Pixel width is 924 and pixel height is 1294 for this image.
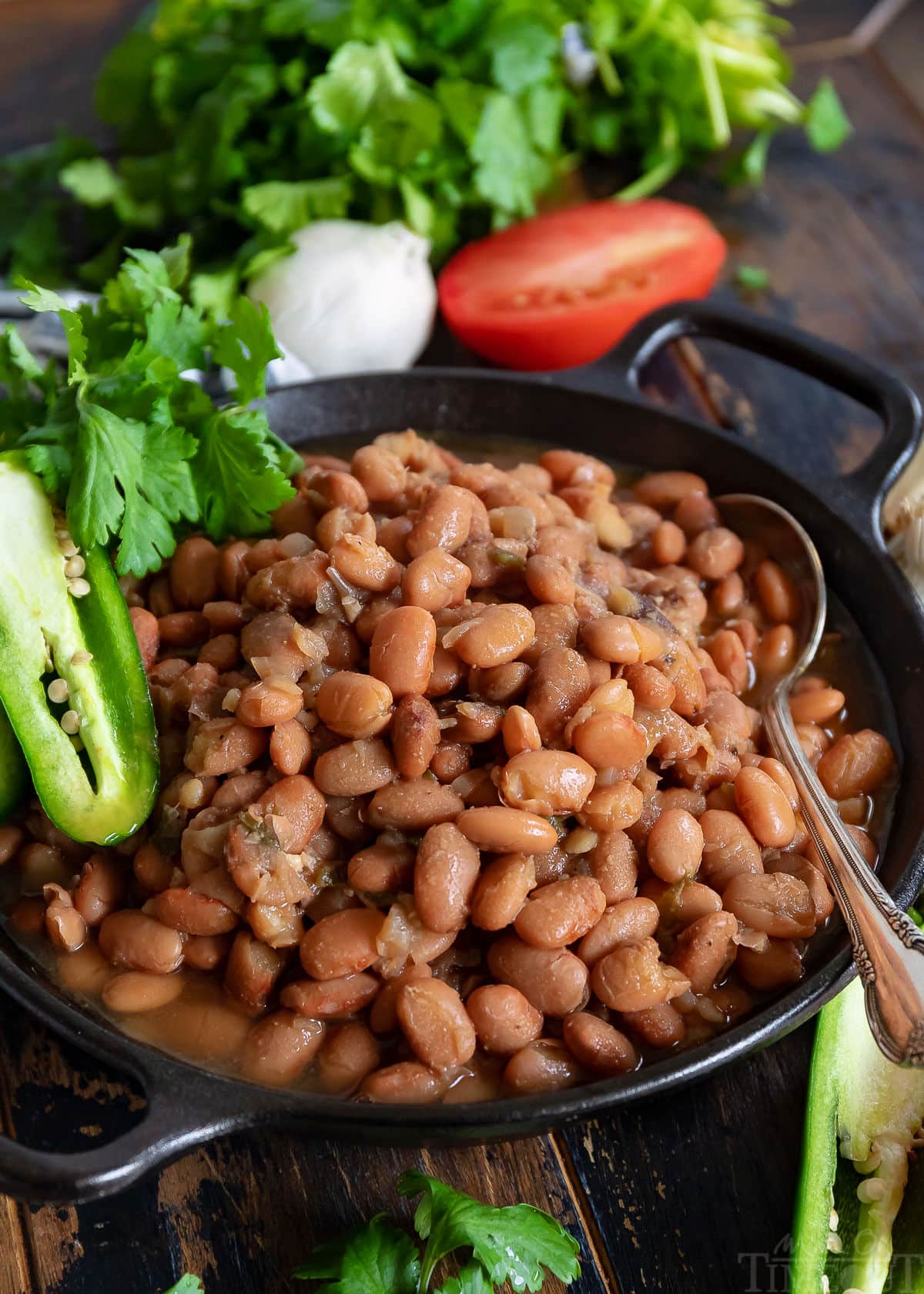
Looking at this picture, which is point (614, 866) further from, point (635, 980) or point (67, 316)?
point (67, 316)

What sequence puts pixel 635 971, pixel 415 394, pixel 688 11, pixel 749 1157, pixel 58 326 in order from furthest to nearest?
pixel 688 11 → pixel 58 326 → pixel 415 394 → pixel 749 1157 → pixel 635 971

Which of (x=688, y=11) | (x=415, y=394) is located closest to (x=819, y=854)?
(x=415, y=394)

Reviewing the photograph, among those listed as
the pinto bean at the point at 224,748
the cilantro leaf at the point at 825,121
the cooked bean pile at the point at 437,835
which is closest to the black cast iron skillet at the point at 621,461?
the cooked bean pile at the point at 437,835

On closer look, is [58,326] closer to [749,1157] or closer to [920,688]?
[920,688]

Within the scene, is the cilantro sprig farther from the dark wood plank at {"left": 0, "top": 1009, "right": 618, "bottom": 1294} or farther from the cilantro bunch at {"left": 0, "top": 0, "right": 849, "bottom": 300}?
the cilantro bunch at {"left": 0, "top": 0, "right": 849, "bottom": 300}

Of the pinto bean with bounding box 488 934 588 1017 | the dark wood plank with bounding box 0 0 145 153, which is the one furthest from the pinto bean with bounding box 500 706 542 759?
the dark wood plank with bounding box 0 0 145 153

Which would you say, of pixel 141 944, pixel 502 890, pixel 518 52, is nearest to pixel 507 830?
pixel 502 890
